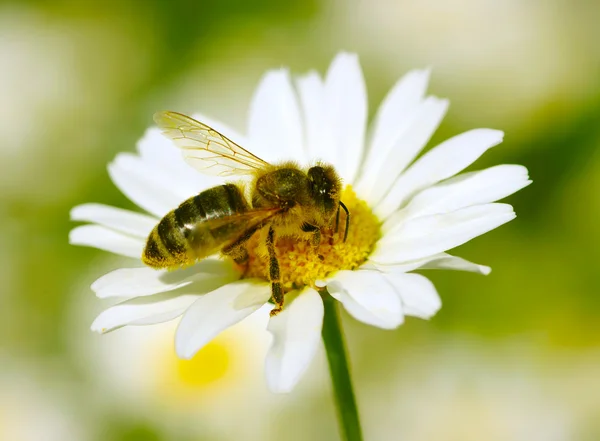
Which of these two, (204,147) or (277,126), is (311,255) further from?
(277,126)

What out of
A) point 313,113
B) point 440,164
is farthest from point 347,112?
point 440,164

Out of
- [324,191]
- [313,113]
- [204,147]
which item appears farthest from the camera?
[313,113]

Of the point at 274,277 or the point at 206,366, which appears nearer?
the point at 274,277

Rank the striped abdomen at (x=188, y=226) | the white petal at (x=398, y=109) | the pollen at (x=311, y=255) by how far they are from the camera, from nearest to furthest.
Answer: the striped abdomen at (x=188, y=226) → the pollen at (x=311, y=255) → the white petal at (x=398, y=109)

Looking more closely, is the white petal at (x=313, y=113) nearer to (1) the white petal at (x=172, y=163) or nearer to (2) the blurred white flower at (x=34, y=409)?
(1) the white petal at (x=172, y=163)

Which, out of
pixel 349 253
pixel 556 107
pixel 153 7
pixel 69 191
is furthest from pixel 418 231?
pixel 153 7

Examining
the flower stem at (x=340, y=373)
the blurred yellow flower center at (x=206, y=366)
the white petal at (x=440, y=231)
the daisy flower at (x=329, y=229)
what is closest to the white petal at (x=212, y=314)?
the daisy flower at (x=329, y=229)
